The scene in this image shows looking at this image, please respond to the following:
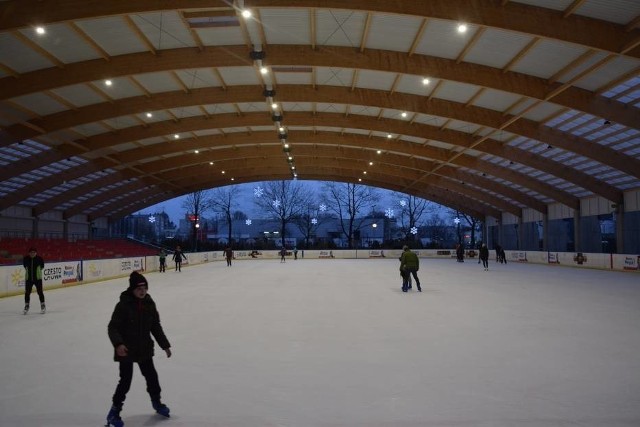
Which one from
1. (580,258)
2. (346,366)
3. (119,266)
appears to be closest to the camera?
(346,366)

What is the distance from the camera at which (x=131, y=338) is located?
454cm

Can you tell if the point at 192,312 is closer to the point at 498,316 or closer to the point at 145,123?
the point at 498,316

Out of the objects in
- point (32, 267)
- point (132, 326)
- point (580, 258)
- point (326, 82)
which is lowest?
point (580, 258)

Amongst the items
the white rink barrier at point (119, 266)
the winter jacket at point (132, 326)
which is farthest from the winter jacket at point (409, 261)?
the white rink barrier at point (119, 266)

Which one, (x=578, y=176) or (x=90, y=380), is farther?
(x=578, y=176)

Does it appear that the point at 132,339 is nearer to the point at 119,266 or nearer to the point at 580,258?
the point at 119,266

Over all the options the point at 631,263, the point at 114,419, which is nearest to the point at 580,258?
the point at 631,263

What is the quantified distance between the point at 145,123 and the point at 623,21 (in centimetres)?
2413

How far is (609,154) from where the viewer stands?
27.1 meters

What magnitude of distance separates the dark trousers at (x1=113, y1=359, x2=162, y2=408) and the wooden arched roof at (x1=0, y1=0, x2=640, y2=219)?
12315 millimetres

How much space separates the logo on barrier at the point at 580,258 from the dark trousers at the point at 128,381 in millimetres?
34783

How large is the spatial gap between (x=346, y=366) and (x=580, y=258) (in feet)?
107

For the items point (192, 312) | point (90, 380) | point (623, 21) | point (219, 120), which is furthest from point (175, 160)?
point (90, 380)

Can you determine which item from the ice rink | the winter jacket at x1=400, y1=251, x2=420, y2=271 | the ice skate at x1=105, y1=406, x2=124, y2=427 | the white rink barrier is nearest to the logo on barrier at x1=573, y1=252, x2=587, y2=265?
the white rink barrier
